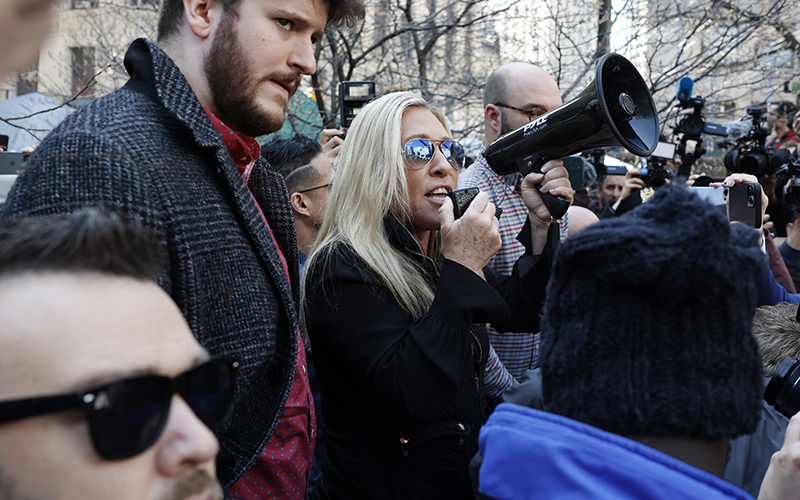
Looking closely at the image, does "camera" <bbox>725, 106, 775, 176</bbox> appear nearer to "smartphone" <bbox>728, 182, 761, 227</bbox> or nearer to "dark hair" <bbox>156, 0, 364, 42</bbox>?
"smartphone" <bbox>728, 182, 761, 227</bbox>

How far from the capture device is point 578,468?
90cm

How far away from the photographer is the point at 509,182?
3.43 m

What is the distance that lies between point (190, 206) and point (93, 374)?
0.66m

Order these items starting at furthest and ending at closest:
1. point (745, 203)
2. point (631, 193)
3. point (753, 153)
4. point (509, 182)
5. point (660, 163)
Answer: point (631, 193)
point (660, 163)
point (753, 153)
point (509, 182)
point (745, 203)

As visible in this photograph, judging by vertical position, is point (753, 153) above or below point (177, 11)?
below

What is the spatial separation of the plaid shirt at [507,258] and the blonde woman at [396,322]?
0.36 m

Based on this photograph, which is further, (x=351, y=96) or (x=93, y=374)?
(x=351, y=96)

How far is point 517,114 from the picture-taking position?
3.68m

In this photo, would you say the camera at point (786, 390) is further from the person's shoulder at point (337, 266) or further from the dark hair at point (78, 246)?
the dark hair at point (78, 246)

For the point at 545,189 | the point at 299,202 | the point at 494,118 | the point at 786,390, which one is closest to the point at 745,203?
the point at 545,189

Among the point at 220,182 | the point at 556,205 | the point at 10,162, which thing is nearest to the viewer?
the point at 220,182

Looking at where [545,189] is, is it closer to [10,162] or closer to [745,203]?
[745,203]

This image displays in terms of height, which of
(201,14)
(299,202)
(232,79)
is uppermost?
(201,14)

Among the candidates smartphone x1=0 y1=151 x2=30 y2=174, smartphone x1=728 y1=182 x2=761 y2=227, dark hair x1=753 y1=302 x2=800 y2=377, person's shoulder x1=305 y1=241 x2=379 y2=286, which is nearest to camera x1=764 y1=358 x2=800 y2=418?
dark hair x1=753 y1=302 x2=800 y2=377
